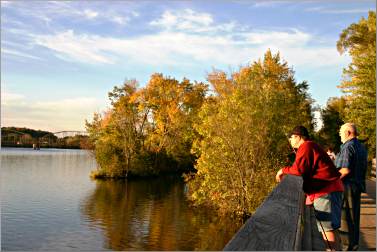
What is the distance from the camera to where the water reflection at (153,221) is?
65.2 ft

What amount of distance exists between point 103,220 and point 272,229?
75.5 ft

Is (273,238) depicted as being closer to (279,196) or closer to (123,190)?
(279,196)

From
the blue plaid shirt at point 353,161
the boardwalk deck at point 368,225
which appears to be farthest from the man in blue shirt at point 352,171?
the boardwalk deck at point 368,225

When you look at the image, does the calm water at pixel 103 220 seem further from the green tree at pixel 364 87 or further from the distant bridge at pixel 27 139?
the distant bridge at pixel 27 139

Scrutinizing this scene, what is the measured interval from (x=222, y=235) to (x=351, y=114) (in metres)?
14.8

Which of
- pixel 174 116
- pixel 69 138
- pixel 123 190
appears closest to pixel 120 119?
pixel 174 116

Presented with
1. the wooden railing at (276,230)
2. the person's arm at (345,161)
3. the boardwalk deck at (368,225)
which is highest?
the person's arm at (345,161)

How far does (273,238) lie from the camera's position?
109 inches

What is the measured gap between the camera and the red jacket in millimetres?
5379

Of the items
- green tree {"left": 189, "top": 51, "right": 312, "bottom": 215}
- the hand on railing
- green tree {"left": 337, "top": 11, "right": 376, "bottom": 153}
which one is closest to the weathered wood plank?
the hand on railing

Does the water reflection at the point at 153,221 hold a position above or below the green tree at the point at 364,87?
below

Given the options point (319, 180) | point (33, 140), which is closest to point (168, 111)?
point (319, 180)

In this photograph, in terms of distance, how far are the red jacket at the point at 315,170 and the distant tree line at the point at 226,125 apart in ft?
58.8

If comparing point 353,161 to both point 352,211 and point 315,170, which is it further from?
point 315,170
